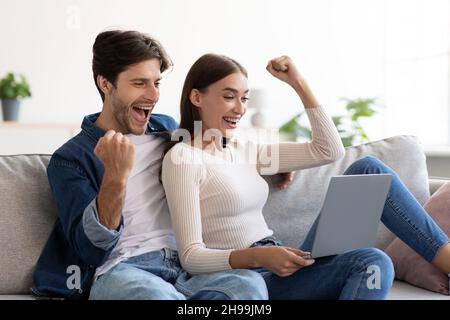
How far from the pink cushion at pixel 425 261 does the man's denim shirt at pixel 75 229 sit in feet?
2.95

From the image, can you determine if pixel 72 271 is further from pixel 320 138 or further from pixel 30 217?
pixel 320 138

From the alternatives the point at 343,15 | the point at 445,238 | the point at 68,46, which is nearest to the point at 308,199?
the point at 445,238

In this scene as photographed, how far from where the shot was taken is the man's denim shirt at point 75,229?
65.6 inches

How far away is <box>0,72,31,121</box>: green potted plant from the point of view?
16.4ft

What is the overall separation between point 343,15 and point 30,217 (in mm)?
4602

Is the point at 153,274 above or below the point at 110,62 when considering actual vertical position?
below

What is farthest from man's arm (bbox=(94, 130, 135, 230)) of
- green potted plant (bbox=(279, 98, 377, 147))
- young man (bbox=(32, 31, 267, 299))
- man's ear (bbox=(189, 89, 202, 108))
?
green potted plant (bbox=(279, 98, 377, 147))

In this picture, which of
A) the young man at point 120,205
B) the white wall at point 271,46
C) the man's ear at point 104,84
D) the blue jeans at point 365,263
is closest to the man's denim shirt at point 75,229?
the young man at point 120,205

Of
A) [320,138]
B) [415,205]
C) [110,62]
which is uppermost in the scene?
[110,62]

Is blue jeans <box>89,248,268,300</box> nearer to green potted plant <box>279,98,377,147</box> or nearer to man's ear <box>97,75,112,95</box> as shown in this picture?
man's ear <box>97,75,112,95</box>

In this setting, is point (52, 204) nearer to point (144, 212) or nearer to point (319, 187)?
point (144, 212)

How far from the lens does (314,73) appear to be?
19.7 ft

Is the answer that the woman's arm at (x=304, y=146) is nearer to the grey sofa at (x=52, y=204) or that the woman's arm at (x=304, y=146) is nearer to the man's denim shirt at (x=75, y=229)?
the grey sofa at (x=52, y=204)
